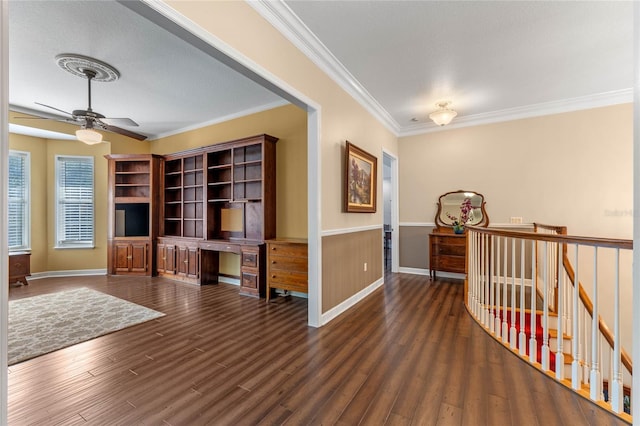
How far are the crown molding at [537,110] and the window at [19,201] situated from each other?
7.50 metres

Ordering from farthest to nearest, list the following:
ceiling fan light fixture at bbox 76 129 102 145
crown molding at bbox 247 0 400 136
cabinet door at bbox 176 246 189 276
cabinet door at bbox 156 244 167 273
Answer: cabinet door at bbox 156 244 167 273, cabinet door at bbox 176 246 189 276, ceiling fan light fixture at bbox 76 129 102 145, crown molding at bbox 247 0 400 136

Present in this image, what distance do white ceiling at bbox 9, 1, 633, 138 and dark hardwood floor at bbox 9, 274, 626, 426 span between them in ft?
9.59

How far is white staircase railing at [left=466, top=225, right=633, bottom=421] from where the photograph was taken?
1.75 meters

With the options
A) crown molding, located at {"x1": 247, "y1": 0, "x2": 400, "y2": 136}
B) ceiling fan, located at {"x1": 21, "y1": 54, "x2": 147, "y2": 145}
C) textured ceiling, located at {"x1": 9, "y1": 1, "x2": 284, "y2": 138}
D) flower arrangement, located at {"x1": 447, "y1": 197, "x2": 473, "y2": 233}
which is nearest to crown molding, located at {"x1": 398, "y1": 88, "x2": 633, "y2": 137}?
flower arrangement, located at {"x1": 447, "y1": 197, "x2": 473, "y2": 233}

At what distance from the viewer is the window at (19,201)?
512 centimetres

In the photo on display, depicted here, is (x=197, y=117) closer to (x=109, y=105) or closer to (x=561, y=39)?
(x=109, y=105)

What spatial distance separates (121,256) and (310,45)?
547cm

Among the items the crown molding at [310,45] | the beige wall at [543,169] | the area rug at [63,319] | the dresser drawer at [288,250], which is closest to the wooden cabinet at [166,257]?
the area rug at [63,319]

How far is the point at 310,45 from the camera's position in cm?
279

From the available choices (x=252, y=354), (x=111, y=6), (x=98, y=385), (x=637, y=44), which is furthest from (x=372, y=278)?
(x=111, y=6)

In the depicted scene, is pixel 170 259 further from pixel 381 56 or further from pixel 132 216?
pixel 381 56

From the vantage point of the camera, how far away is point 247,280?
420 centimetres

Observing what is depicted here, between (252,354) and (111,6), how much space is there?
3.19 meters

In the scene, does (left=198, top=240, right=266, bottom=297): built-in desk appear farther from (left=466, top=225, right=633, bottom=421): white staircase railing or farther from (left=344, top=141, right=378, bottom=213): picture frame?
(left=466, top=225, right=633, bottom=421): white staircase railing
